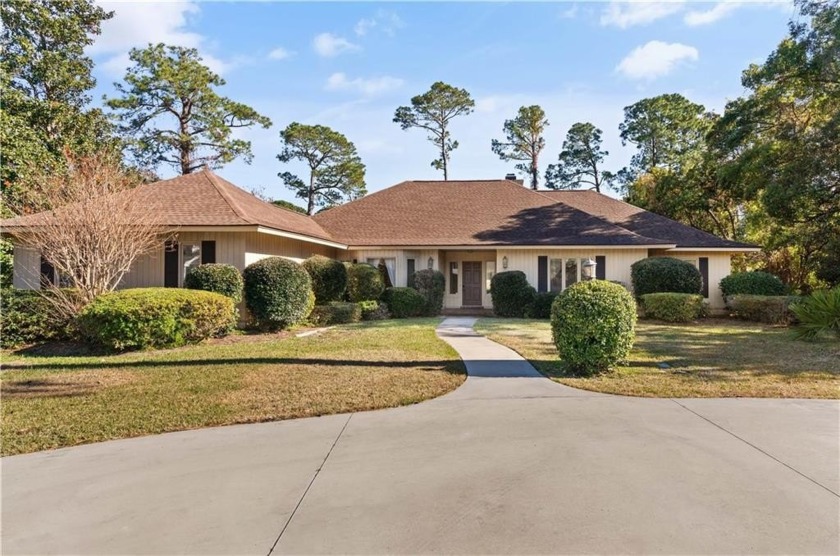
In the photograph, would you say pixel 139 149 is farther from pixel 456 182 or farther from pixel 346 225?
pixel 456 182

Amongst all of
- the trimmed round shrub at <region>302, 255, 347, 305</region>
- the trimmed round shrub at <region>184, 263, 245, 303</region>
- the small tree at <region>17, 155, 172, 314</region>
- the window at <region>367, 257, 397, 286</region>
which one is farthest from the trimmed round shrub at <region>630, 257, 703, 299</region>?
the small tree at <region>17, 155, 172, 314</region>

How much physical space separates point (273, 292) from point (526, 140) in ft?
110

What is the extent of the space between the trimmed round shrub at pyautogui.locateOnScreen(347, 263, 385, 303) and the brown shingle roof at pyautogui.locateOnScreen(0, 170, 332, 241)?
1857 mm

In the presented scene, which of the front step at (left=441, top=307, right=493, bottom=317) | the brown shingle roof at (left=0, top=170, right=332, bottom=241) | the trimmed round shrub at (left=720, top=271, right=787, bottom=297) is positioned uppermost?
the brown shingle roof at (left=0, top=170, right=332, bottom=241)

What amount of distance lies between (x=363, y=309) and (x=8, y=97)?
1771cm

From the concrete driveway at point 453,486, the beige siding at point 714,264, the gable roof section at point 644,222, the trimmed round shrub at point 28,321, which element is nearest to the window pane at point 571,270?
the gable roof section at point 644,222

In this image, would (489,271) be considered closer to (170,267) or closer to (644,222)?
(644,222)

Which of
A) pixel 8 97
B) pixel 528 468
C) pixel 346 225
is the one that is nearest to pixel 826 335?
pixel 528 468

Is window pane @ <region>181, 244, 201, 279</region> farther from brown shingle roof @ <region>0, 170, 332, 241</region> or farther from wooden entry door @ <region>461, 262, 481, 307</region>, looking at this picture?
wooden entry door @ <region>461, 262, 481, 307</region>

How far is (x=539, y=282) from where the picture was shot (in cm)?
1934

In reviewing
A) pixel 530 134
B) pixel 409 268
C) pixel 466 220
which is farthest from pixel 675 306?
pixel 530 134

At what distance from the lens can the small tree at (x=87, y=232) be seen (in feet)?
37.4

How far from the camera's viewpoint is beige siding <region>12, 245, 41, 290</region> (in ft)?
48.1

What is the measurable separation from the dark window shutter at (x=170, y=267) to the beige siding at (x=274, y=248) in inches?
91.4
